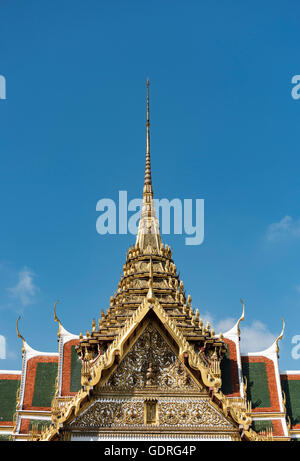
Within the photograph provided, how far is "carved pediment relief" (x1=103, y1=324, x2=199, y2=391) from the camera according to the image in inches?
542

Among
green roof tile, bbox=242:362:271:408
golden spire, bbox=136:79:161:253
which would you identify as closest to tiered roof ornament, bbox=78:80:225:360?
golden spire, bbox=136:79:161:253

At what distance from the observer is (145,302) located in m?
14.2

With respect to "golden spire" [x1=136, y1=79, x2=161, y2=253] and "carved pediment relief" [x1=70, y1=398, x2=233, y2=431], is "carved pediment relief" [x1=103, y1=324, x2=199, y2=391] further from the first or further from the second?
→ "golden spire" [x1=136, y1=79, x2=161, y2=253]

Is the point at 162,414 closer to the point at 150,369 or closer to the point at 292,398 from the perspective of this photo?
the point at 150,369

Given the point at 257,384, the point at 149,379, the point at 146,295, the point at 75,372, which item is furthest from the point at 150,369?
the point at 257,384

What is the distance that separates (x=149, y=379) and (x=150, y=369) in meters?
0.22

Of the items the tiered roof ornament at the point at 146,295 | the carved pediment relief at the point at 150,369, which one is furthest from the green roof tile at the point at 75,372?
the carved pediment relief at the point at 150,369

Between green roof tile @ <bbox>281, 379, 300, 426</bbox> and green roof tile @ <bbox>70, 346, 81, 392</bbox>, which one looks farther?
green roof tile @ <bbox>281, 379, 300, 426</bbox>

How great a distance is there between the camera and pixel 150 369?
545 inches

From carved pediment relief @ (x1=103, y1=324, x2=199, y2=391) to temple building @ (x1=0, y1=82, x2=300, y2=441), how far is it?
0.9 inches

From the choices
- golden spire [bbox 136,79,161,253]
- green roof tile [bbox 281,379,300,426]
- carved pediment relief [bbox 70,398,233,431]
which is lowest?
carved pediment relief [bbox 70,398,233,431]

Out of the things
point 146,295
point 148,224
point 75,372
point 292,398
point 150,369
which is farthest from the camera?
point 148,224
